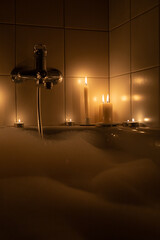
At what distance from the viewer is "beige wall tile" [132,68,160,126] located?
109 centimetres

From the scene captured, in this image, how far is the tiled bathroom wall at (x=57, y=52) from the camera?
1.30m

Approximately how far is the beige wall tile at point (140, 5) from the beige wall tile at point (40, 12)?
370 mm

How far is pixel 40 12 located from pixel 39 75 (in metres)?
0.36

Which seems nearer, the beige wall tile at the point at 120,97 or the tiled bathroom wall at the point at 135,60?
the tiled bathroom wall at the point at 135,60

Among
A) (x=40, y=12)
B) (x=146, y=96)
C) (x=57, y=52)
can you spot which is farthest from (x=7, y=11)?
(x=146, y=96)

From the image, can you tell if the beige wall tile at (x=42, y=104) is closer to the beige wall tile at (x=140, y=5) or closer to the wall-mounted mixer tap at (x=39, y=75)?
the wall-mounted mixer tap at (x=39, y=75)

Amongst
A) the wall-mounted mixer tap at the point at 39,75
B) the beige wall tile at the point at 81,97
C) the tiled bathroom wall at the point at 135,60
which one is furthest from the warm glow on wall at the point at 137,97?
the wall-mounted mixer tap at the point at 39,75

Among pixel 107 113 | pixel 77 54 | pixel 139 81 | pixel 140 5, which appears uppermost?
pixel 140 5

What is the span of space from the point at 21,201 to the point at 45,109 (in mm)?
783

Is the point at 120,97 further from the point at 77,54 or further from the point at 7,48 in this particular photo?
the point at 7,48

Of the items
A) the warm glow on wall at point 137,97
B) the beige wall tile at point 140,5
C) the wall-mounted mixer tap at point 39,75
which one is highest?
the beige wall tile at point 140,5

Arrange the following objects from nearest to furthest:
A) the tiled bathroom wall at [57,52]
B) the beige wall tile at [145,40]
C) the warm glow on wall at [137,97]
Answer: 1. the beige wall tile at [145,40]
2. the warm glow on wall at [137,97]
3. the tiled bathroom wall at [57,52]

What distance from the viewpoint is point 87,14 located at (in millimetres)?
1414

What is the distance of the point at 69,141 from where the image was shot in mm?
1097
